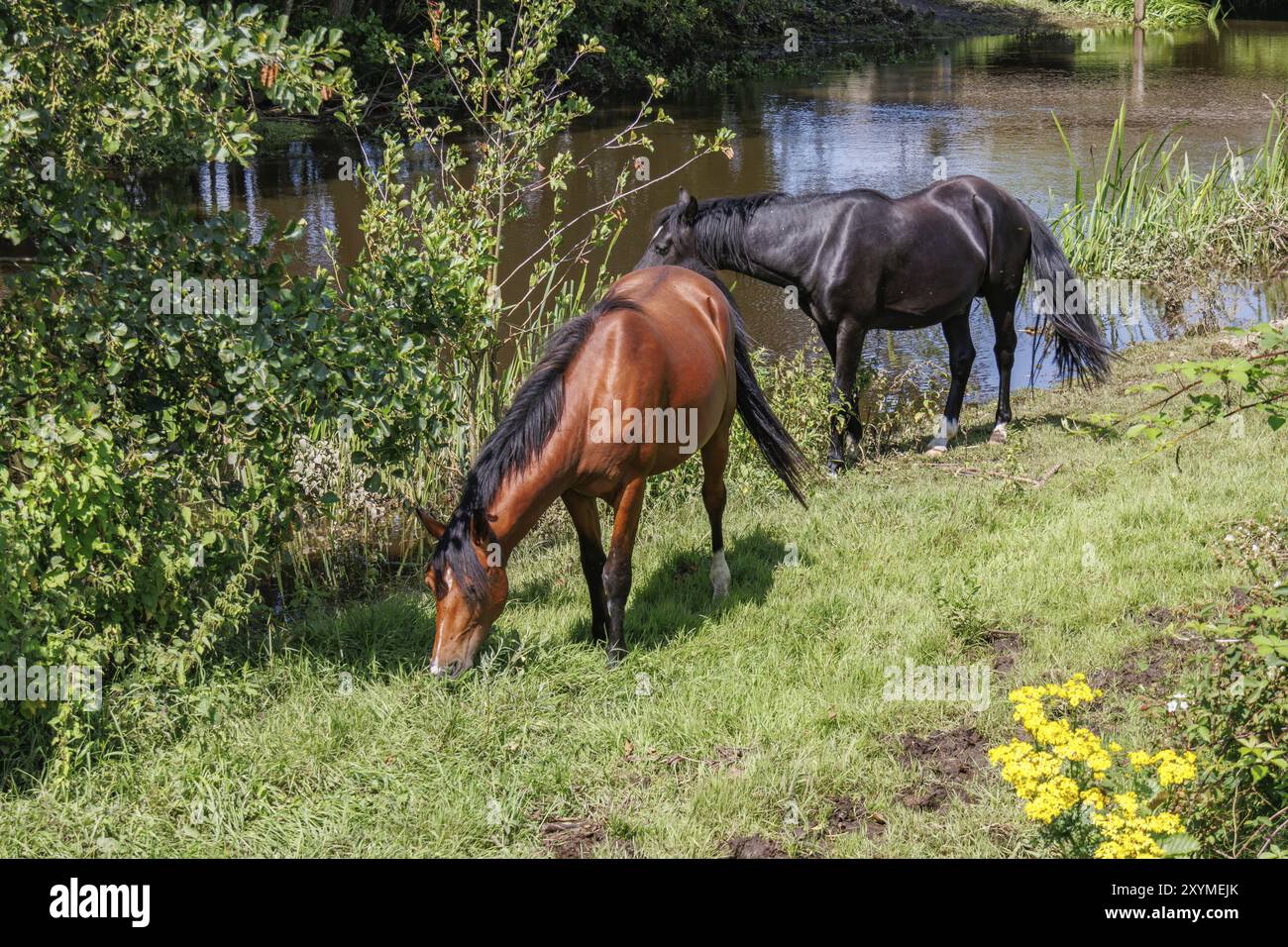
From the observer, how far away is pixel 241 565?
17.8ft

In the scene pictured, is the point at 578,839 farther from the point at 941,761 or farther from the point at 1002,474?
the point at 1002,474

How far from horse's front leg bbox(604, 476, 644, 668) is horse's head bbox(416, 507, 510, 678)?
2.21 ft

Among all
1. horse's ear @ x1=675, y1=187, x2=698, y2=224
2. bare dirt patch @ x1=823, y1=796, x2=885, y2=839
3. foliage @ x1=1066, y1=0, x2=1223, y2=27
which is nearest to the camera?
bare dirt patch @ x1=823, y1=796, x2=885, y2=839

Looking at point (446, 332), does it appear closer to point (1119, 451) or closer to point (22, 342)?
point (22, 342)

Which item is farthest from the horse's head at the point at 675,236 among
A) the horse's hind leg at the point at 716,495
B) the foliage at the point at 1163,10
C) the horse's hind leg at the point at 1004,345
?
the foliage at the point at 1163,10

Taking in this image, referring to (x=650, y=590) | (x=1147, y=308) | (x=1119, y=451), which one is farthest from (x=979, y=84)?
(x=650, y=590)

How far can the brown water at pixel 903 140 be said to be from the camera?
12812mm

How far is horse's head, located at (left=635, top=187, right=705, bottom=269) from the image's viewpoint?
825 cm

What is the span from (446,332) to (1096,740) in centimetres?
357

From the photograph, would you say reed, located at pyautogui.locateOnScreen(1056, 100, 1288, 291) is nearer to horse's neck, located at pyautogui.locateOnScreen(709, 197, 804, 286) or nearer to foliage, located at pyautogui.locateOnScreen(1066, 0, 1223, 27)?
horse's neck, located at pyautogui.locateOnScreen(709, 197, 804, 286)

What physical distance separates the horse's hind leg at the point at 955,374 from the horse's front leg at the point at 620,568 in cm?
388

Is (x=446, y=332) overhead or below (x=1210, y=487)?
overhead

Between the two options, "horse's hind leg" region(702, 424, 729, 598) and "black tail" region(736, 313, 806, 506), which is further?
"black tail" region(736, 313, 806, 506)

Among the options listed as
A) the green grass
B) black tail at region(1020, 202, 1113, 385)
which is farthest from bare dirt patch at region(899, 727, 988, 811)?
black tail at region(1020, 202, 1113, 385)
